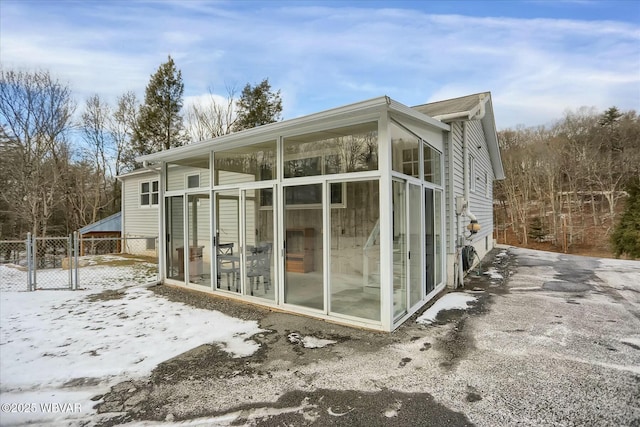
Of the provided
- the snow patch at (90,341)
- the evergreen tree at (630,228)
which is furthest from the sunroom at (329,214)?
the evergreen tree at (630,228)

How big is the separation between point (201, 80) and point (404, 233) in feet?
55.3

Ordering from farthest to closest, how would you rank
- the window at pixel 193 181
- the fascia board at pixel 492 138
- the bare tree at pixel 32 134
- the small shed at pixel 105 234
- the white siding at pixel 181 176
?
the small shed at pixel 105 234, the bare tree at pixel 32 134, the fascia board at pixel 492 138, the window at pixel 193 181, the white siding at pixel 181 176

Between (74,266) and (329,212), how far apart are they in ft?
27.4

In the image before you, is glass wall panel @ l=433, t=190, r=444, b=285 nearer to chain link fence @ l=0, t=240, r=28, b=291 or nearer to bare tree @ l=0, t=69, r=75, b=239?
chain link fence @ l=0, t=240, r=28, b=291

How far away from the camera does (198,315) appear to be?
15.6 ft

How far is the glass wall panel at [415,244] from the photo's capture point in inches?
178

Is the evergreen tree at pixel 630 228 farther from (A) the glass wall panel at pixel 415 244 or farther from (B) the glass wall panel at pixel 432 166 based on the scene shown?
(A) the glass wall panel at pixel 415 244

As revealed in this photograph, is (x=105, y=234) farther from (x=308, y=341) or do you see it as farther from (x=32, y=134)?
(x=308, y=341)

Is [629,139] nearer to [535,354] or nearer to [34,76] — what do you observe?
[535,354]

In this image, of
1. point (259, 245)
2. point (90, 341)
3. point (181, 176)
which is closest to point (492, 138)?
point (259, 245)

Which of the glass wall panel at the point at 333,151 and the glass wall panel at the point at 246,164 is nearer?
the glass wall panel at the point at 333,151

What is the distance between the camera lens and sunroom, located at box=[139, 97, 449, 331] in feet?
13.0

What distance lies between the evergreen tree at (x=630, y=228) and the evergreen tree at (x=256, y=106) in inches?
602

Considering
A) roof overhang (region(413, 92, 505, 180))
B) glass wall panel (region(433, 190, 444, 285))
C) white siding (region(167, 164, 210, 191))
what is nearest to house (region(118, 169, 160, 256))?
white siding (region(167, 164, 210, 191))
